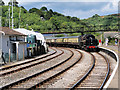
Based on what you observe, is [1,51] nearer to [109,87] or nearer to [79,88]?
[79,88]

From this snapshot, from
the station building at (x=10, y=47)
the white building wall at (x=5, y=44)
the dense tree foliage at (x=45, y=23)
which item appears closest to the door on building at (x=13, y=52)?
the station building at (x=10, y=47)

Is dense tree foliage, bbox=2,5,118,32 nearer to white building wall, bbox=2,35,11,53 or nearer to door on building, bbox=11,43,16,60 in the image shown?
door on building, bbox=11,43,16,60

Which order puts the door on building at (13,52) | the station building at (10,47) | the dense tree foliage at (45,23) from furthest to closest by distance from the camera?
the dense tree foliage at (45,23) < the door on building at (13,52) < the station building at (10,47)

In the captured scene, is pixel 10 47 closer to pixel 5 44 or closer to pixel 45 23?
pixel 5 44

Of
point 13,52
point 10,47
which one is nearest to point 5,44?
point 10,47

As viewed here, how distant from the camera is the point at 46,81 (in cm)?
1077

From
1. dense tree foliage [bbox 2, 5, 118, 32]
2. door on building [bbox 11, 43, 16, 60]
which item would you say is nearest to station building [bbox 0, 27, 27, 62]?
door on building [bbox 11, 43, 16, 60]

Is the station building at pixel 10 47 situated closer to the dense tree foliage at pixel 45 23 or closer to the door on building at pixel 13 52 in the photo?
the door on building at pixel 13 52

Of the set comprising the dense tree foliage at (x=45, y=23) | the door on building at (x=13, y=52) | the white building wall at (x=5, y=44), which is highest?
the dense tree foliage at (x=45, y=23)

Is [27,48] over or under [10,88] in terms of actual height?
over

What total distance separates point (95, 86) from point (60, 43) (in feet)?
123

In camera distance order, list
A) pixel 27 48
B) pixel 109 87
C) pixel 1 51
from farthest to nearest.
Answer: pixel 27 48, pixel 1 51, pixel 109 87

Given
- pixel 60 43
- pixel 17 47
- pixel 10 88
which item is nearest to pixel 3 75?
pixel 10 88

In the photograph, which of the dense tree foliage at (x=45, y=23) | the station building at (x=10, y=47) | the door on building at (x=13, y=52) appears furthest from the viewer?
the dense tree foliage at (x=45, y=23)
